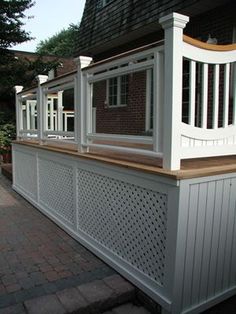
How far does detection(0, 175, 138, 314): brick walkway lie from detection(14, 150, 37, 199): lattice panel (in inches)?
44.8

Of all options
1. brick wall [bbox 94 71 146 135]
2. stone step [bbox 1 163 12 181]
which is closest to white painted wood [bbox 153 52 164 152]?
brick wall [bbox 94 71 146 135]

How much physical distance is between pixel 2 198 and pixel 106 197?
356 centimetres

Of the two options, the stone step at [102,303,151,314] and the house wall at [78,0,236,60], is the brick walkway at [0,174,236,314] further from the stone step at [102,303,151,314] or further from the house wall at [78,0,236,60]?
the house wall at [78,0,236,60]

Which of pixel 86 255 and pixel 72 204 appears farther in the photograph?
pixel 72 204

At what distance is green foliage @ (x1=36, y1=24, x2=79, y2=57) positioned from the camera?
151ft

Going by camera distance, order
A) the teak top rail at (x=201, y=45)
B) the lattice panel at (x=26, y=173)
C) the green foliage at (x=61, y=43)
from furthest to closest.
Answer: the green foliage at (x=61, y=43) < the lattice panel at (x=26, y=173) < the teak top rail at (x=201, y=45)

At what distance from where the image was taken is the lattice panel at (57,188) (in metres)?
4.15

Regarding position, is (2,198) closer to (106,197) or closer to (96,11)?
(106,197)

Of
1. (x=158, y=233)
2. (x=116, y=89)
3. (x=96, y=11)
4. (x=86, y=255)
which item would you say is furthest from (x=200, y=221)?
(x=96, y=11)

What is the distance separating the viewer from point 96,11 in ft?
33.4

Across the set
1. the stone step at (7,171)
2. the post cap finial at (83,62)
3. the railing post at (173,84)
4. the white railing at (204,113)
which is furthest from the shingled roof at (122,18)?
the railing post at (173,84)

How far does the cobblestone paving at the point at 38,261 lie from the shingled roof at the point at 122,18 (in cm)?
480

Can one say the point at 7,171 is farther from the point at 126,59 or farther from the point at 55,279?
the point at 126,59

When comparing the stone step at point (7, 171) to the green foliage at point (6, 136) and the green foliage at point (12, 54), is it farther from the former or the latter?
the green foliage at point (12, 54)
